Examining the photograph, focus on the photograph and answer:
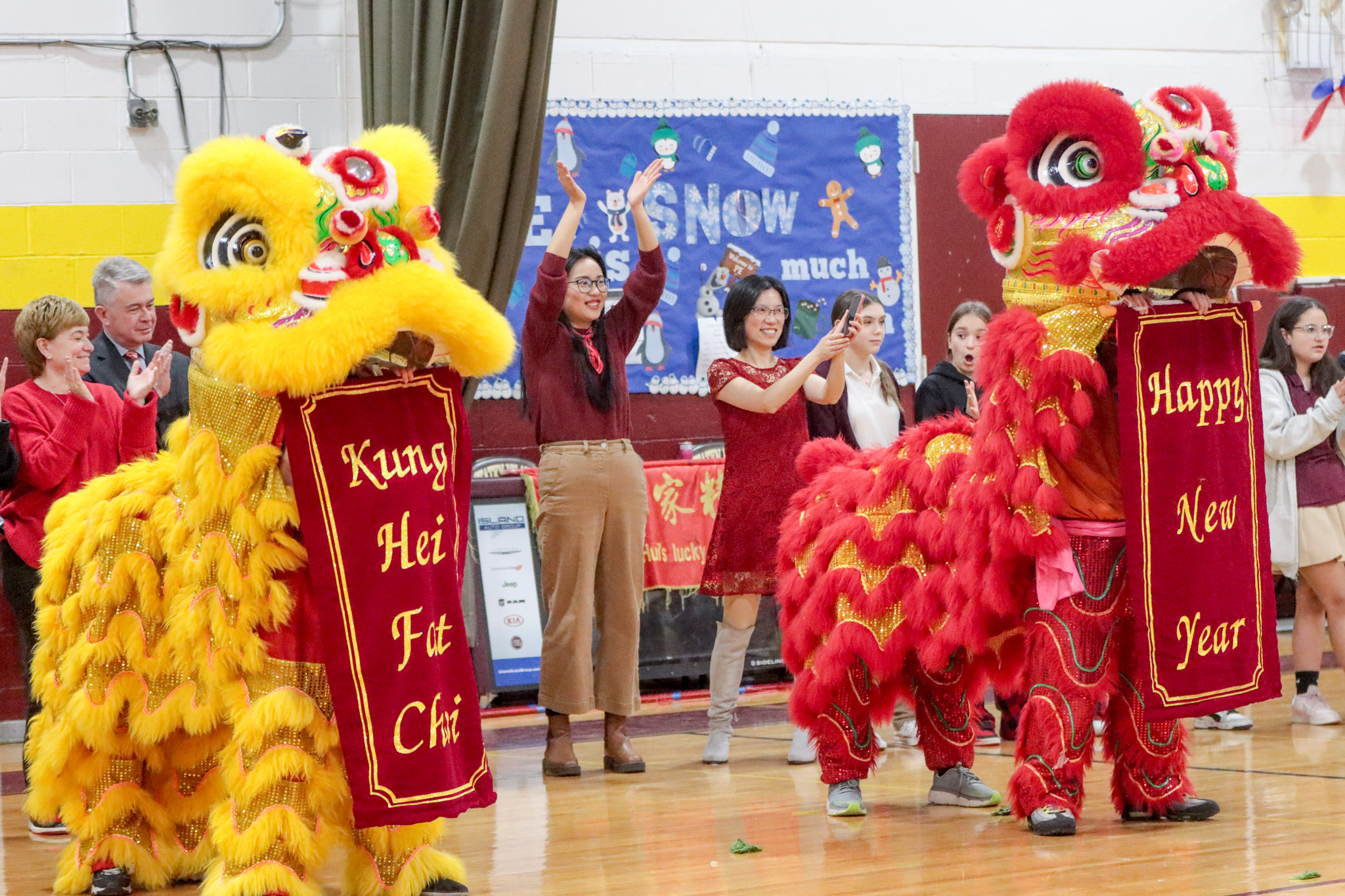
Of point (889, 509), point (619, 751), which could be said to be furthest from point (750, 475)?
point (889, 509)

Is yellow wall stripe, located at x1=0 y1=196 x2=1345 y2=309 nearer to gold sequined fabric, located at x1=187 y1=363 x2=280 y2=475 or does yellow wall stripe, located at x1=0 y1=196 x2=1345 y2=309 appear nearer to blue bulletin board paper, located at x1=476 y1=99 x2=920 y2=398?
blue bulletin board paper, located at x1=476 y1=99 x2=920 y2=398

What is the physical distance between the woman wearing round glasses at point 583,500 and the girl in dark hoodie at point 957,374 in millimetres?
1023

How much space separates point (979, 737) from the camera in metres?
5.14

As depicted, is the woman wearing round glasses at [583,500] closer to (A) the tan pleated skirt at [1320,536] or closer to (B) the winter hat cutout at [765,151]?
(A) the tan pleated skirt at [1320,536]

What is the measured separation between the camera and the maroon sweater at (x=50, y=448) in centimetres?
426

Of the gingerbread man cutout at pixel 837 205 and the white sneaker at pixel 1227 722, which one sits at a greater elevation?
the gingerbread man cutout at pixel 837 205

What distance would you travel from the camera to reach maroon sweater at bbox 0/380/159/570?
4.26 meters

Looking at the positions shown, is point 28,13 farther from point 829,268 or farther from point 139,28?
point 829,268

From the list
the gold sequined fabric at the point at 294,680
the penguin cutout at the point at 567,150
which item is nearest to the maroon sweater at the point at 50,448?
the gold sequined fabric at the point at 294,680

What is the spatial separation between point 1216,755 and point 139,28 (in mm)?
4917

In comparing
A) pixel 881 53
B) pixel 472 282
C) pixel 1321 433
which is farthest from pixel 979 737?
pixel 881 53

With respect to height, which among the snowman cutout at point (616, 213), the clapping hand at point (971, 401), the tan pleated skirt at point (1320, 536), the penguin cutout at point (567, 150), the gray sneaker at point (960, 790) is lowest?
the gray sneaker at point (960, 790)

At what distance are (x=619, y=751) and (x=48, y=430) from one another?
1.91m

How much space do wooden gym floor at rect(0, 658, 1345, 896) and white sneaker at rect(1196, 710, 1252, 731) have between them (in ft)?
0.31
